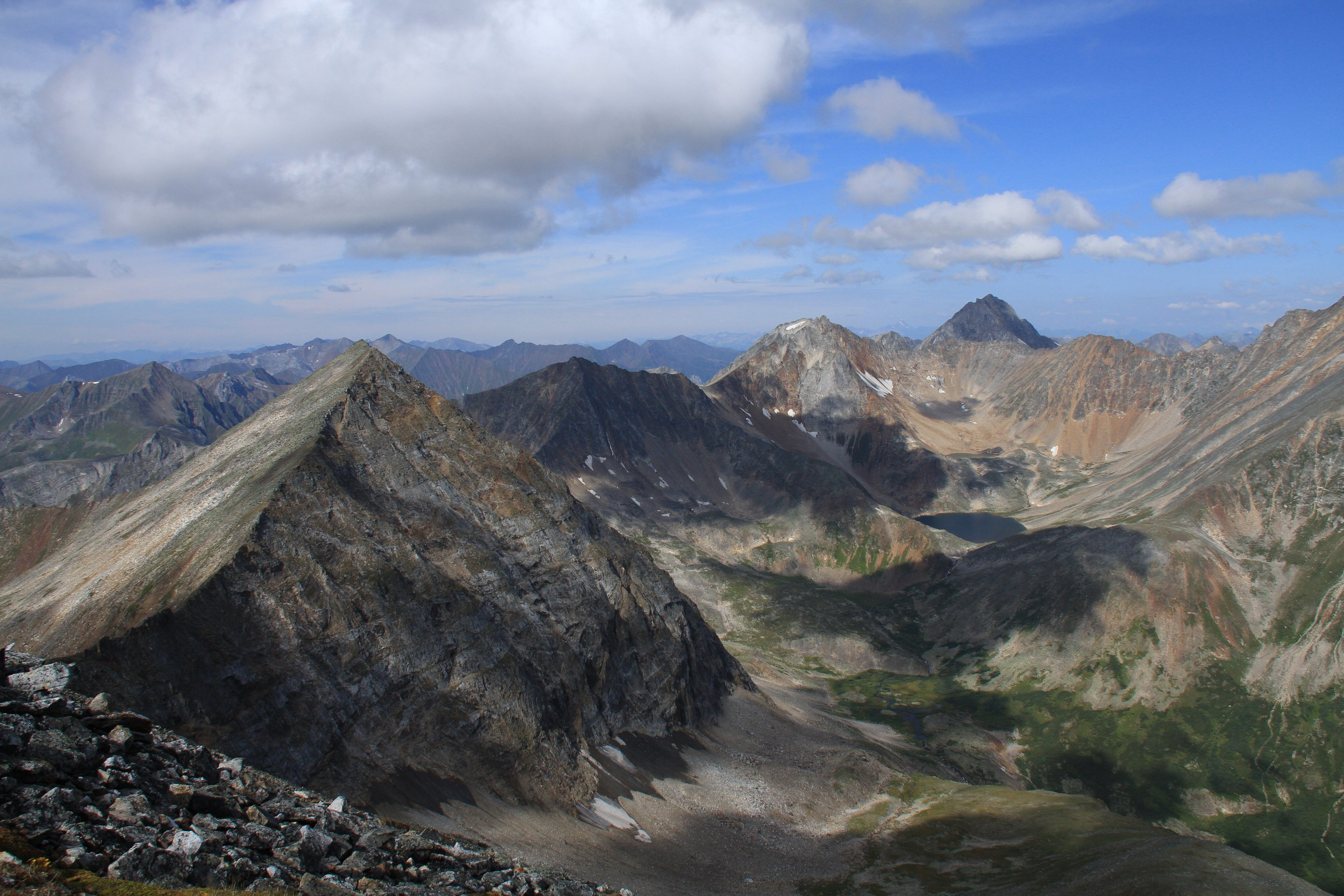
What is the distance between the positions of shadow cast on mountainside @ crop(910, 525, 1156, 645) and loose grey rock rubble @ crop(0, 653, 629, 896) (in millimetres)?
161971

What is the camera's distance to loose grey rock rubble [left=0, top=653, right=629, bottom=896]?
2383 cm

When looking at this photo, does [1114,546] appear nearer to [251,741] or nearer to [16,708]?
[251,741]

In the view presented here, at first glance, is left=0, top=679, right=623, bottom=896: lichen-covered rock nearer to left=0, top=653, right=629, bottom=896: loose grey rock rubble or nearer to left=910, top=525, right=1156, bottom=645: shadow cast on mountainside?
left=0, top=653, right=629, bottom=896: loose grey rock rubble

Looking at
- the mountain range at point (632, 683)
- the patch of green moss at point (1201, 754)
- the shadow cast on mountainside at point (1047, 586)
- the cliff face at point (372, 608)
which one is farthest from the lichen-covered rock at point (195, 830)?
the shadow cast on mountainside at point (1047, 586)

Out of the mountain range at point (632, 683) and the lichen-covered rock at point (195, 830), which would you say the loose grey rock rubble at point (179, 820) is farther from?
the mountain range at point (632, 683)

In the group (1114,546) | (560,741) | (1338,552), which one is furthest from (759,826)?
(1338,552)

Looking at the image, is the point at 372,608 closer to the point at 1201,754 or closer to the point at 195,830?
the point at 195,830

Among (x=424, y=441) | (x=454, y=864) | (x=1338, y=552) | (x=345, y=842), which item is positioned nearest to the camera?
(x=345, y=842)

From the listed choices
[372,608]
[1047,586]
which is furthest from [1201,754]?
[372,608]

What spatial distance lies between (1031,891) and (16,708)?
75.3 m

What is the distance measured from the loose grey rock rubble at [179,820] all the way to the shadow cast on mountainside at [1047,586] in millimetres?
161971

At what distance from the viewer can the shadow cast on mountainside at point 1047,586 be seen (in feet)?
542

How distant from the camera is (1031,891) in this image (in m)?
65.8

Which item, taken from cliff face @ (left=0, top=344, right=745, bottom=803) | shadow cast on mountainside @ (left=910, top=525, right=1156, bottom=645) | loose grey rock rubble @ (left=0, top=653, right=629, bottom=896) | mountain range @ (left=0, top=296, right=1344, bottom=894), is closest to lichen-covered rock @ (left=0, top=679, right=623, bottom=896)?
loose grey rock rubble @ (left=0, top=653, right=629, bottom=896)
